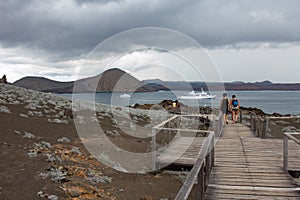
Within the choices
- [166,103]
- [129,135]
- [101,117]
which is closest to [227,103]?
[129,135]

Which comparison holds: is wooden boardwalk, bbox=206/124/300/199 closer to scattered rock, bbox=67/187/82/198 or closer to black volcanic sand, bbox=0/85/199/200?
black volcanic sand, bbox=0/85/199/200

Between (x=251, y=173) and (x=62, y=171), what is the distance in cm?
586

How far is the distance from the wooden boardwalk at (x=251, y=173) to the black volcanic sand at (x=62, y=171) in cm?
198

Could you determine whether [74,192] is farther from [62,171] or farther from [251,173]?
[251,173]

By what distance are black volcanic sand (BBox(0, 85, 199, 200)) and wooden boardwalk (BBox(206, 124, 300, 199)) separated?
198cm

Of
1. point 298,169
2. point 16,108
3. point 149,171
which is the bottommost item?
point 149,171

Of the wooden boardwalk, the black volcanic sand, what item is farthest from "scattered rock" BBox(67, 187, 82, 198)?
the wooden boardwalk

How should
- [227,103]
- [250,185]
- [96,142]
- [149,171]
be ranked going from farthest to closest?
[227,103]
[96,142]
[149,171]
[250,185]

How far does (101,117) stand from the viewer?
24.2 m

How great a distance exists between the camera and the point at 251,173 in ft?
29.8

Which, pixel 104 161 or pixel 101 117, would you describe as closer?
pixel 104 161

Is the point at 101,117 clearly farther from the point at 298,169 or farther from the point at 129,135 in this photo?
the point at 298,169

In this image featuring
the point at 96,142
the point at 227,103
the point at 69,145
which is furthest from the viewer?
the point at 227,103

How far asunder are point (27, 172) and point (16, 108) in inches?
464
